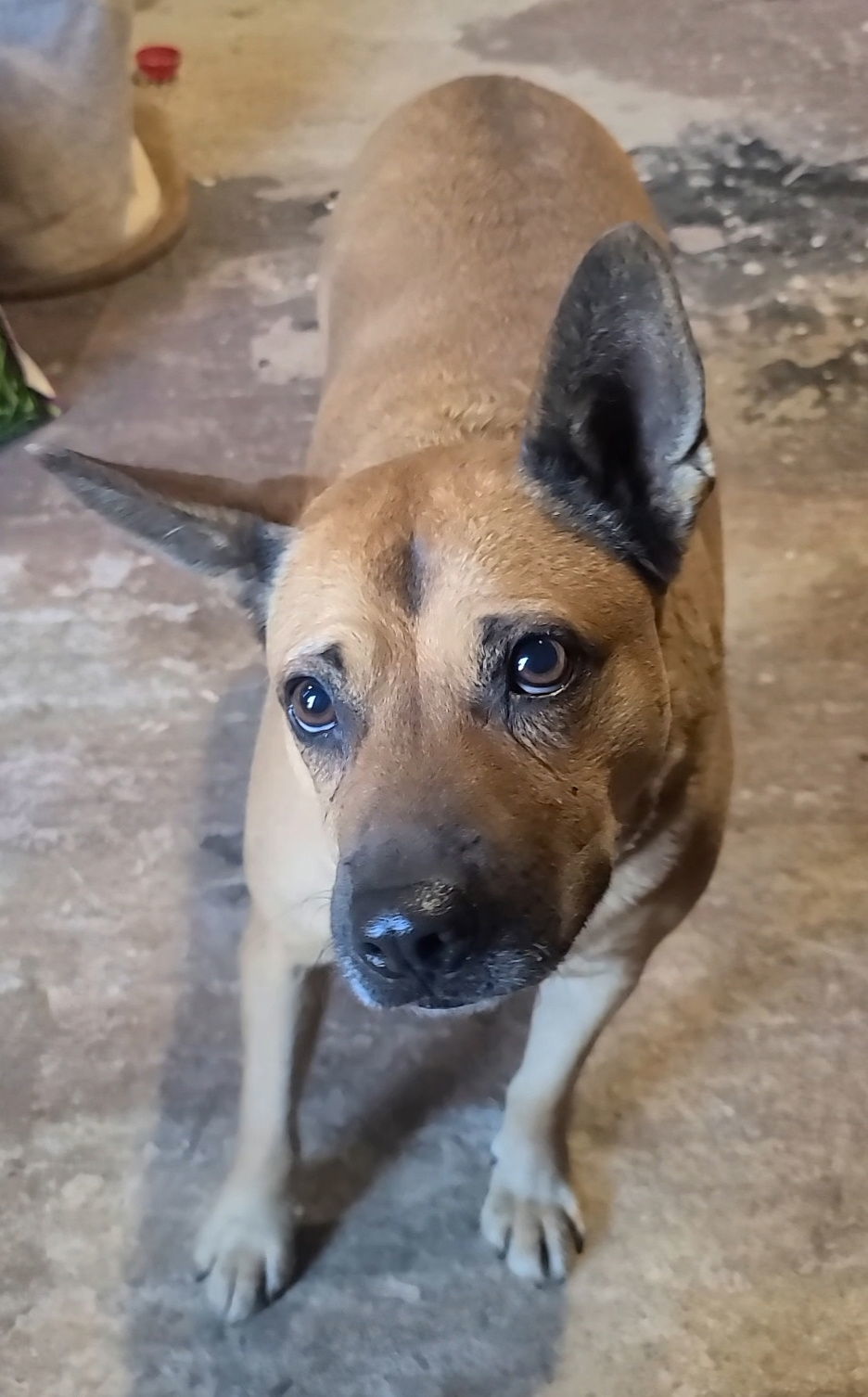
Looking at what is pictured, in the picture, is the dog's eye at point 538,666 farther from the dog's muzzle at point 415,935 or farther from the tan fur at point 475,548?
the dog's muzzle at point 415,935

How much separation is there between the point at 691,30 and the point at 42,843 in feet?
13.3

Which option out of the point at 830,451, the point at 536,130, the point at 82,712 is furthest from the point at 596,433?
the point at 830,451

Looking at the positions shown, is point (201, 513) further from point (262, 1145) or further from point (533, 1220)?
point (533, 1220)

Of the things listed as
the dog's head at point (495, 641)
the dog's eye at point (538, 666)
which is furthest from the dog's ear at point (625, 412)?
the dog's eye at point (538, 666)

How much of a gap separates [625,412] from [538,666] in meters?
0.34

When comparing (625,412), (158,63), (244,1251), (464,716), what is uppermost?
(625,412)

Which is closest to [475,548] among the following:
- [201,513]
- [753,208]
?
[201,513]

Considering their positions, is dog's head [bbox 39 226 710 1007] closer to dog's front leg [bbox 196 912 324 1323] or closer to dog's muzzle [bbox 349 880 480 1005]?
dog's muzzle [bbox 349 880 480 1005]

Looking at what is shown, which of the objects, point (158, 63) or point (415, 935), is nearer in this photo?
point (415, 935)

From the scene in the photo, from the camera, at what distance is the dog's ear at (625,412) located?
1410mm

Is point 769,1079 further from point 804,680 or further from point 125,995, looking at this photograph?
point 125,995

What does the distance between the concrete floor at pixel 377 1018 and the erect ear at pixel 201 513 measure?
0.99 meters

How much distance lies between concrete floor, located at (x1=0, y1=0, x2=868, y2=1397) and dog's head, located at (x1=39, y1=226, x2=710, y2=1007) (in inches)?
34.2

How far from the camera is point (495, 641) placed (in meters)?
1.54
